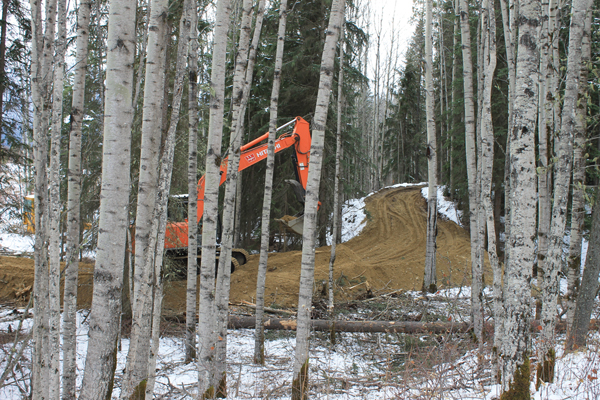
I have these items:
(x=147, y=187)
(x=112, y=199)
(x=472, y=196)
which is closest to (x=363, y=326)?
(x=472, y=196)

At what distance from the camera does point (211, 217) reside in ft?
14.1

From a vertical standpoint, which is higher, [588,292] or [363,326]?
[588,292]

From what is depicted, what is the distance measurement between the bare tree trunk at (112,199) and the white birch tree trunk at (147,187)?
0.69 meters

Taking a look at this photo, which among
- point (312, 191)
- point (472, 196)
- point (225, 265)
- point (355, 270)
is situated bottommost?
point (355, 270)

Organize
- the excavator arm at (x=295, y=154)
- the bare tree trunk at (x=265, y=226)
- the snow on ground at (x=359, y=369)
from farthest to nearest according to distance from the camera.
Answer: the excavator arm at (x=295, y=154) → the bare tree trunk at (x=265, y=226) → the snow on ground at (x=359, y=369)

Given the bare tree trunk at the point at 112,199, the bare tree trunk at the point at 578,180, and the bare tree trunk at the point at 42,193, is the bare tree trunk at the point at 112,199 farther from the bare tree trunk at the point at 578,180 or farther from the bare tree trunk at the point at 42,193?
the bare tree trunk at the point at 578,180

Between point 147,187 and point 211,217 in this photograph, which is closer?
point 147,187

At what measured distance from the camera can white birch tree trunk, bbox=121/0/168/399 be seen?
3.41m

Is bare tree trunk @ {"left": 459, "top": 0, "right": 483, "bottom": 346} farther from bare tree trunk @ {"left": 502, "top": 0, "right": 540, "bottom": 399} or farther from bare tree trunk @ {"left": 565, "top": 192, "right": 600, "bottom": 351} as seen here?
bare tree trunk @ {"left": 502, "top": 0, "right": 540, "bottom": 399}

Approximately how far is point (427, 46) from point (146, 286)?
9144 millimetres

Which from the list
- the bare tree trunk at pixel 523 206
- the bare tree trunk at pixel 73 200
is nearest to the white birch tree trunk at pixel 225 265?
the bare tree trunk at pixel 73 200

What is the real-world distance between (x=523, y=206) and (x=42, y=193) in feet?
13.7

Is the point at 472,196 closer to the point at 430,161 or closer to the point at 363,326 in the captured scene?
the point at 363,326

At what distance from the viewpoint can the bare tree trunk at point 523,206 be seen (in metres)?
2.90
